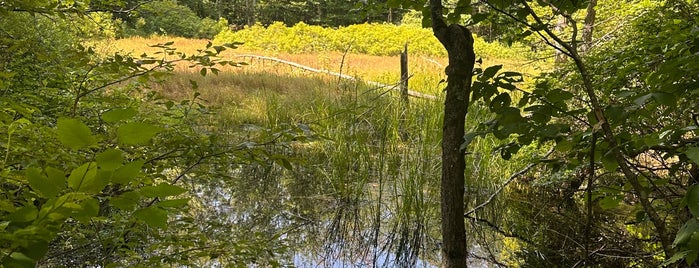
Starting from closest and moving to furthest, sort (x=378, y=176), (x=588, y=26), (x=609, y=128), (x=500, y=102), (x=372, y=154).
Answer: (x=609, y=128) < (x=500, y=102) < (x=378, y=176) < (x=372, y=154) < (x=588, y=26)

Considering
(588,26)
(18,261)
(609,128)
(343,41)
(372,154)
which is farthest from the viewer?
(343,41)

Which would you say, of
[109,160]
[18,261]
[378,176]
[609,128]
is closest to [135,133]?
[109,160]

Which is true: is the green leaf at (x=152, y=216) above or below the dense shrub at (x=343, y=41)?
above

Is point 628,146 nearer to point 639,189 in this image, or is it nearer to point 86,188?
point 639,189

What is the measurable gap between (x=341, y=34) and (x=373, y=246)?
619 inches

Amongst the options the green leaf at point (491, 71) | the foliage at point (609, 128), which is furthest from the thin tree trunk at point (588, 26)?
the green leaf at point (491, 71)

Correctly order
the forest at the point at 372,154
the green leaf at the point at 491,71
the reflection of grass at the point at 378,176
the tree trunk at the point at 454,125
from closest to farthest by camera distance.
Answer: the forest at the point at 372,154 → the tree trunk at the point at 454,125 → the green leaf at the point at 491,71 → the reflection of grass at the point at 378,176

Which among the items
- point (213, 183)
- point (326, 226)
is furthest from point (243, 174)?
point (326, 226)

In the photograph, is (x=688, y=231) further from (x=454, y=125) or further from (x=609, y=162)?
(x=454, y=125)

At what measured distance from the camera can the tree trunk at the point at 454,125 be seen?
950 mm

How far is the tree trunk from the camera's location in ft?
3.12

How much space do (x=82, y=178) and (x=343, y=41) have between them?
17.9 meters

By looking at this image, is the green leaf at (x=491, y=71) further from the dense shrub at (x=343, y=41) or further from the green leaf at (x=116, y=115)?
the dense shrub at (x=343, y=41)

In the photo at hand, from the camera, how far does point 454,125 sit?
3.18ft
